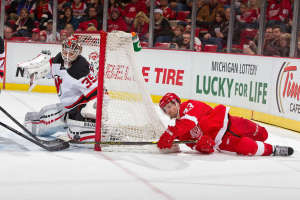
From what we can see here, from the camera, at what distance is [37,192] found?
2953mm

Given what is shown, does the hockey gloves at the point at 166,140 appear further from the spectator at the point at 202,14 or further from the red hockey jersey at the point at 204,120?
the spectator at the point at 202,14

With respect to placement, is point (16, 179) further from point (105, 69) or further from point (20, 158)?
point (105, 69)

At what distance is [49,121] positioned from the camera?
15.9ft

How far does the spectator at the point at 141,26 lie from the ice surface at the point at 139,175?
5082 mm

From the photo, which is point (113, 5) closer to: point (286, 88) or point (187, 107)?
point (286, 88)

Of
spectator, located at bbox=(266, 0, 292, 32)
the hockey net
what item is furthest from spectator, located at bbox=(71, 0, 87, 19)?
the hockey net

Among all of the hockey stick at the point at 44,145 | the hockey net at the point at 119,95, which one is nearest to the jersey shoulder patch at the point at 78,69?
the hockey net at the point at 119,95

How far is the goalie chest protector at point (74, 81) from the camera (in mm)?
4613

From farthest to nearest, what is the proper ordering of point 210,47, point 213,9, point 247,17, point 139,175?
point 213,9
point 210,47
point 247,17
point 139,175

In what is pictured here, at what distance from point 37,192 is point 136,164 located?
3.49 ft

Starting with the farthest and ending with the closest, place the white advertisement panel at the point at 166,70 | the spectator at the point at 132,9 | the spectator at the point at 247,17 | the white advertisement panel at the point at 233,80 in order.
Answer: the spectator at the point at 132,9 < the white advertisement panel at the point at 166,70 < the spectator at the point at 247,17 < the white advertisement panel at the point at 233,80

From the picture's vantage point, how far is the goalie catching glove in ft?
14.4

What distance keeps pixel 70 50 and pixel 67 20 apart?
5.70 meters

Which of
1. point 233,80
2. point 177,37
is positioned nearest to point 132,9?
point 177,37
